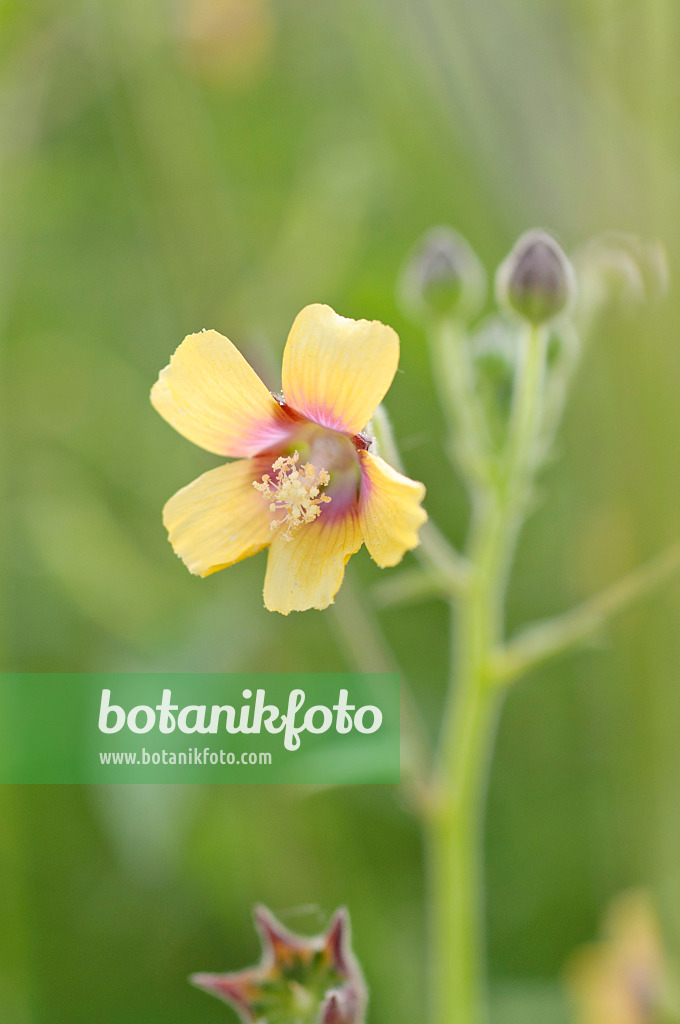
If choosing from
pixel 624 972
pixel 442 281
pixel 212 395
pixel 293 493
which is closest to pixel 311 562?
pixel 293 493

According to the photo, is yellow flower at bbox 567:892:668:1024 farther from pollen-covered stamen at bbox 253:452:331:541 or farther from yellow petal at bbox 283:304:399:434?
yellow petal at bbox 283:304:399:434

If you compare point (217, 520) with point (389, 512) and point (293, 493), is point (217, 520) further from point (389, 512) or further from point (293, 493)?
point (389, 512)

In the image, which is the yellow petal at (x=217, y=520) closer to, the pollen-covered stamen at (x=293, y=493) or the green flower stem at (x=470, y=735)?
the pollen-covered stamen at (x=293, y=493)

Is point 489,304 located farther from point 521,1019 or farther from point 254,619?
point 521,1019

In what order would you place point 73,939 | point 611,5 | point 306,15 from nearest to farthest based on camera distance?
point 611,5 < point 73,939 < point 306,15

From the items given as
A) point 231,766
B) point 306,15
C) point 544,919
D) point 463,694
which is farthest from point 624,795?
point 306,15

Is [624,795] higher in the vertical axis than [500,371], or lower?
lower

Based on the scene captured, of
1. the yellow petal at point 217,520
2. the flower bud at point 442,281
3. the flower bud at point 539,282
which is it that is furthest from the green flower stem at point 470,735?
the yellow petal at point 217,520
